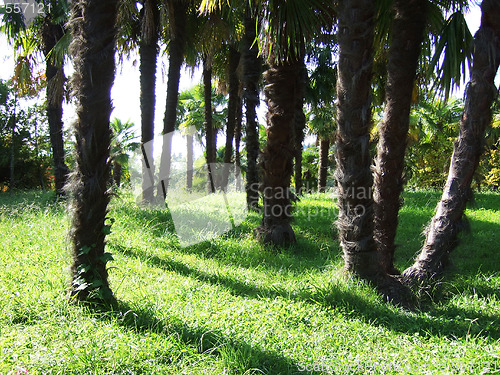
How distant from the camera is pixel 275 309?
465cm

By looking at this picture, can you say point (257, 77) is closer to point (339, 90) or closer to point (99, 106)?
point (339, 90)

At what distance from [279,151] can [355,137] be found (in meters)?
2.60

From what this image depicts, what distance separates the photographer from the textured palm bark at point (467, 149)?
5.01 m

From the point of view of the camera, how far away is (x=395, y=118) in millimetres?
5453

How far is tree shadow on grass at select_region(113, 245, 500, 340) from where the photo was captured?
4305 millimetres

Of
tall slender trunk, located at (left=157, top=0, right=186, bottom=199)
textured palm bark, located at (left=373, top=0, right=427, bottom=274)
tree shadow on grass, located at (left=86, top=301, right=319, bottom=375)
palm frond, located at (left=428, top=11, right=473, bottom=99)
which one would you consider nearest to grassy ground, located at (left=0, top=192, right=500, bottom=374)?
tree shadow on grass, located at (left=86, top=301, right=319, bottom=375)

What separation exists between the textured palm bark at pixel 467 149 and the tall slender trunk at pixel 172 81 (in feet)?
23.9

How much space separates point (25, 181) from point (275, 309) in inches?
812

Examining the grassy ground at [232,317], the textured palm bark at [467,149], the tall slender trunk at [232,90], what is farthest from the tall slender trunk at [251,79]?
the textured palm bark at [467,149]

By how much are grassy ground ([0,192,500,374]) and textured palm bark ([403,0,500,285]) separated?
40 cm

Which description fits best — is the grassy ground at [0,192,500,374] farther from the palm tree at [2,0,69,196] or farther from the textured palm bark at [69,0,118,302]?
the palm tree at [2,0,69,196]

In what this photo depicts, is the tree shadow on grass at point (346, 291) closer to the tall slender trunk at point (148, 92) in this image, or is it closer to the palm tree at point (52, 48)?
the tall slender trunk at point (148, 92)

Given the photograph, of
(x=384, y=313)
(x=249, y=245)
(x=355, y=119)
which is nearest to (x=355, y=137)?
(x=355, y=119)

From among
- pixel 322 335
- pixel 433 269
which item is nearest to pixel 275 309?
pixel 322 335
